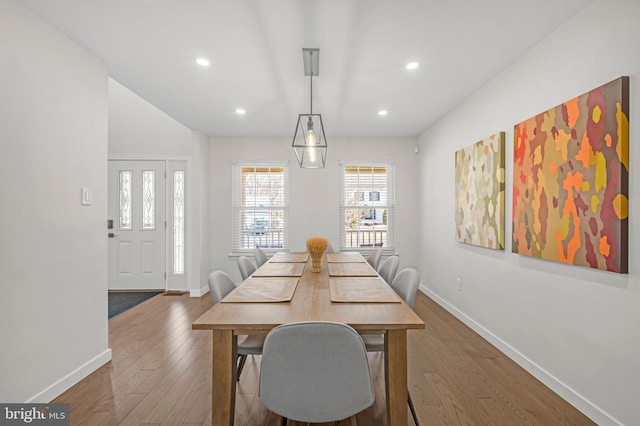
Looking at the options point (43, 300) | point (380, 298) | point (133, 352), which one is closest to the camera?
point (380, 298)

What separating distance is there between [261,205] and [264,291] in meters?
3.72

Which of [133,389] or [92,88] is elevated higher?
[92,88]

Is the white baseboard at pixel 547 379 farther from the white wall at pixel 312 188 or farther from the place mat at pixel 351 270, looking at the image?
the white wall at pixel 312 188

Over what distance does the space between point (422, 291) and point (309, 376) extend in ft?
14.4

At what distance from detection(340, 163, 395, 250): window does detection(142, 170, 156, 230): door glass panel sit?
309 cm

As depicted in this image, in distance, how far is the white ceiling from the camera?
2.15 m

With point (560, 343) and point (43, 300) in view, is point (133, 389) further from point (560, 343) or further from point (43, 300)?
point (560, 343)

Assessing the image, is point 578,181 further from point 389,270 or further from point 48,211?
point 48,211

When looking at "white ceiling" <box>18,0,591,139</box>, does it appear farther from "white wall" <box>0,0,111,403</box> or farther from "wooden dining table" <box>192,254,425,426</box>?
"wooden dining table" <box>192,254,425,426</box>

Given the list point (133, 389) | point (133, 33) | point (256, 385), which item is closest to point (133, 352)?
point (133, 389)

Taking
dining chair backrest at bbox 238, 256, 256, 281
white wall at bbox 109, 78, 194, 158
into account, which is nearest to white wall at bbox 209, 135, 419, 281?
white wall at bbox 109, 78, 194, 158

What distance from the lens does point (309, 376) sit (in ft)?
4.47

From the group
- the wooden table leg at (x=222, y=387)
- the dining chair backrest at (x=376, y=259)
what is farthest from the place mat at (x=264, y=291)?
the dining chair backrest at (x=376, y=259)

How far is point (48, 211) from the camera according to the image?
7.51 feet
